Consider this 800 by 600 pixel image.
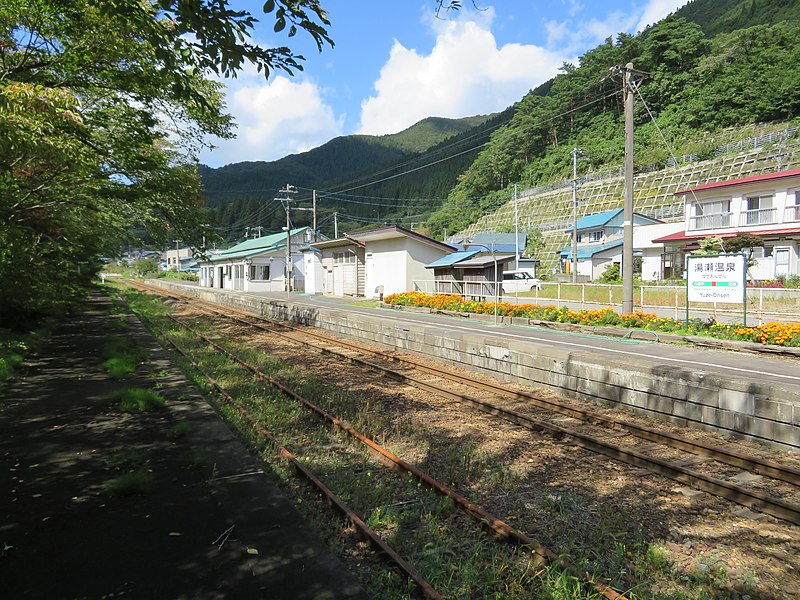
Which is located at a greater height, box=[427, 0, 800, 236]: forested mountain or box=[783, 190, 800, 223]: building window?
box=[427, 0, 800, 236]: forested mountain

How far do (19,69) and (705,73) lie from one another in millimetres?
70298

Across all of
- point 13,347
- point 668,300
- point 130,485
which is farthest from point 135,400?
point 668,300

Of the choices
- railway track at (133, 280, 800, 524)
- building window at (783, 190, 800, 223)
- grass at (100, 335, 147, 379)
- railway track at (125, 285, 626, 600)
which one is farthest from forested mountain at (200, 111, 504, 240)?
railway track at (125, 285, 626, 600)

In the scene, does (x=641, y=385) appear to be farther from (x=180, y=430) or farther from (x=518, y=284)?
(x=518, y=284)

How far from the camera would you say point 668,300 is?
64.6 feet

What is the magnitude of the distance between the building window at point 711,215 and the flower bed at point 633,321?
19177 millimetres

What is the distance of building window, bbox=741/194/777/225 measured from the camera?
2795cm

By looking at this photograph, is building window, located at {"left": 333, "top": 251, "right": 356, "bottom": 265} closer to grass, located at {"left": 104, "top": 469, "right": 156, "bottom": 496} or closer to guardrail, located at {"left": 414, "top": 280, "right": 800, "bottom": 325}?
guardrail, located at {"left": 414, "top": 280, "right": 800, "bottom": 325}

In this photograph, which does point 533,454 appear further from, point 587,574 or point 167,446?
point 167,446

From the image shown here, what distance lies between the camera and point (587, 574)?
3131mm

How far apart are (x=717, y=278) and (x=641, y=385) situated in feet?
27.3

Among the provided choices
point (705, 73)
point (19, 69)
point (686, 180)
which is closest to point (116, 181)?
point (19, 69)

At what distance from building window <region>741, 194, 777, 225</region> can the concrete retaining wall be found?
87.1 ft

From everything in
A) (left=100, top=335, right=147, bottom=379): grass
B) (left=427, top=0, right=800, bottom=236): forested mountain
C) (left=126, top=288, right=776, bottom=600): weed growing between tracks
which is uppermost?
(left=427, top=0, right=800, bottom=236): forested mountain
